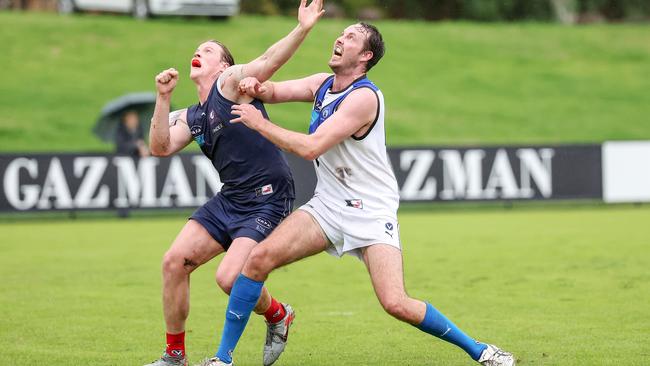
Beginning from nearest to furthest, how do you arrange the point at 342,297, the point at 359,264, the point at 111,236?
the point at 342,297
the point at 359,264
the point at 111,236

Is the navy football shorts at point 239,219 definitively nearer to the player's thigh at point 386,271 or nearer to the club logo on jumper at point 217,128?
the club logo on jumper at point 217,128

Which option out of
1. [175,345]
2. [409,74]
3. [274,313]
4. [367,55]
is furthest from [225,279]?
[409,74]

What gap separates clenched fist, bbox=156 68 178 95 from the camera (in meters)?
7.42

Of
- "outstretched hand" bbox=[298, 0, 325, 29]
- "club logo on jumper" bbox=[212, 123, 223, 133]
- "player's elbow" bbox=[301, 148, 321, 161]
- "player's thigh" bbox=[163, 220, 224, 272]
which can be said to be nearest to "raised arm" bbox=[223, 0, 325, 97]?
"outstretched hand" bbox=[298, 0, 325, 29]

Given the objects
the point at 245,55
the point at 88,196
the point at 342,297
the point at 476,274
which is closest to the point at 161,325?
the point at 342,297

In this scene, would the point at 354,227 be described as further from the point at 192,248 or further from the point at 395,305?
the point at 192,248

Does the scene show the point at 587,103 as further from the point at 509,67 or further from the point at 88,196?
the point at 88,196

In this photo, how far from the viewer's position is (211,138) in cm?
780

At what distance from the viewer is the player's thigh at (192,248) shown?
7551 millimetres

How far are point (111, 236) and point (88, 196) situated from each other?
288 centimetres

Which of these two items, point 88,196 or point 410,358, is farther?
→ point 88,196

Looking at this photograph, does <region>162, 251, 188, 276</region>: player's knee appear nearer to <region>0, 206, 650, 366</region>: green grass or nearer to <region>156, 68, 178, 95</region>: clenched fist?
<region>0, 206, 650, 366</region>: green grass

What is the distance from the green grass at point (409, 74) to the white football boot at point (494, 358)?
73.2 ft

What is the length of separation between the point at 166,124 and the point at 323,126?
125 centimetres
